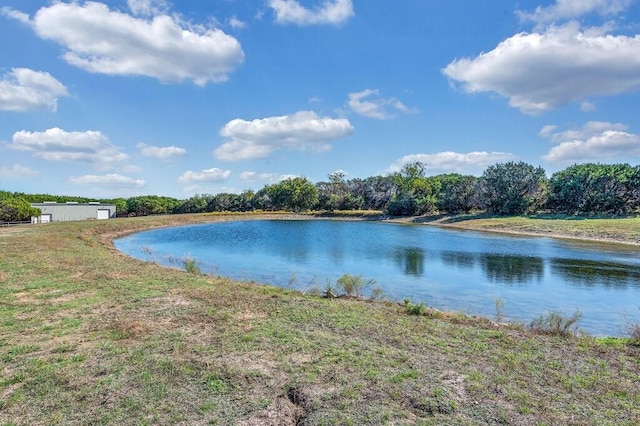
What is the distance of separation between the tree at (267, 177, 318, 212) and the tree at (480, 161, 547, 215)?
159ft

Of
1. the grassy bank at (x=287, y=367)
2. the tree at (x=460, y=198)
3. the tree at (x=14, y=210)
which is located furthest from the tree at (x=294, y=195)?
the grassy bank at (x=287, y=367)

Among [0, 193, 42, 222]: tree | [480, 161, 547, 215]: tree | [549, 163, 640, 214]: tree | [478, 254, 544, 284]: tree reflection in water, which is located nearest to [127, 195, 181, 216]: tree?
[0, 193, 42, 222]: tree

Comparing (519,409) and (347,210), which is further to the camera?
(347,210)

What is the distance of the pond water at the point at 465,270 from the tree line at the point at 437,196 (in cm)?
2872

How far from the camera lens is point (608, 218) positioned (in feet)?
187

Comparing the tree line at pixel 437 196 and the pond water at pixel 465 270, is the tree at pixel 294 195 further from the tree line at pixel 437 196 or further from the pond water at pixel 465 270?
the pond water at pixel 465 270

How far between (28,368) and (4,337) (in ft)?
8.44

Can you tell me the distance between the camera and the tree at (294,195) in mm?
108500

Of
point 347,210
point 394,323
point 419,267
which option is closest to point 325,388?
point 394,323

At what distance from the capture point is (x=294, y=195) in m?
109

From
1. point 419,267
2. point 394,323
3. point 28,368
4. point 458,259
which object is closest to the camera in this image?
point 28,368

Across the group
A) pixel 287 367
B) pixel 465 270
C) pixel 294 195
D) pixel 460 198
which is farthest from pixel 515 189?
pixel 287 367

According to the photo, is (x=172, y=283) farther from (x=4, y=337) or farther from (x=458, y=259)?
(x=458, y=259)

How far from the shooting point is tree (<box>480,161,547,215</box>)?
70625 millimetres
